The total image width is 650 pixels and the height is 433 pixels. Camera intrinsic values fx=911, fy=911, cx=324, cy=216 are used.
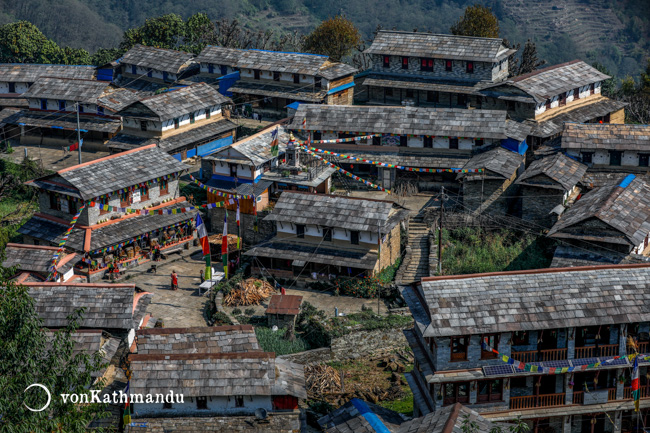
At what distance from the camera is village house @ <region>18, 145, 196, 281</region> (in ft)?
212

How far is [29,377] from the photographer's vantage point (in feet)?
117

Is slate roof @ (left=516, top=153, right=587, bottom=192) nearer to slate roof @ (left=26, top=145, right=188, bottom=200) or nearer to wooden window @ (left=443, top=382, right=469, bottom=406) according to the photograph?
wooden window @ (left=443, top=382, right=469, bottom=406)

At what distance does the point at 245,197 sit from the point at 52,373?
109 feet

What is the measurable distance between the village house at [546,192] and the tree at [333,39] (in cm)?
4200

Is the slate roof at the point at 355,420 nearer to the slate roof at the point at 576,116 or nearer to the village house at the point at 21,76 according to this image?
the slate roof at the point at 576,116

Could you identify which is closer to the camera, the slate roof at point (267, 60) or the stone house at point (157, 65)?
the slate roof at point (267, 60)

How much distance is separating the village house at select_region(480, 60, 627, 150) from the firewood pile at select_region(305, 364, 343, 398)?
102ft

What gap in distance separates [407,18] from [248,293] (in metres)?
135

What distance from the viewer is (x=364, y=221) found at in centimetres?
6262

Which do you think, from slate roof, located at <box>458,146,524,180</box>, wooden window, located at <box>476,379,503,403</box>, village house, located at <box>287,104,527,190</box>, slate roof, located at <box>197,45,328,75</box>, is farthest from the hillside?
wooden window, located at <box>476,379,503,403</box>

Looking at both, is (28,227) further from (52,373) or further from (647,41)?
(647,41)

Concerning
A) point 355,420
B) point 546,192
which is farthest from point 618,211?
point 355,420

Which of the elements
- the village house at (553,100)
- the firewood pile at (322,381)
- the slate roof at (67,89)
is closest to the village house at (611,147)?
the village house at (553,100)

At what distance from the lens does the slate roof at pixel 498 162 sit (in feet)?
225
